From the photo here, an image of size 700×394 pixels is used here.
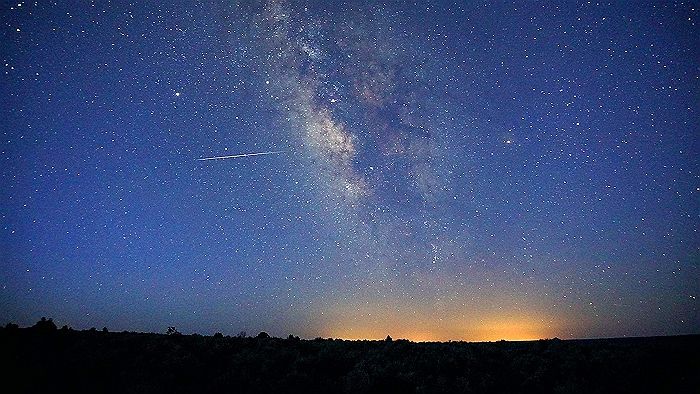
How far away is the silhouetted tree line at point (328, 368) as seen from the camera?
37.9 feet

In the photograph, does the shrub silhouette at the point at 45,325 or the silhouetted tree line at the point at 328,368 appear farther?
the shrub silhouette at the point at 45,325

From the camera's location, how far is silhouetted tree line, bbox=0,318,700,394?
11.6m

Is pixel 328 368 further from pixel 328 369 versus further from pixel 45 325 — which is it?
pixel 45 325

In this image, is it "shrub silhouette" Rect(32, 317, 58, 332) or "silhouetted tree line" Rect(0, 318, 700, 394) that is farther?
"shrub silhouette" Rect(32, 317, 58, 332)

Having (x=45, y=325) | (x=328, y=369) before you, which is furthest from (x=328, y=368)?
(x=45, y=325)

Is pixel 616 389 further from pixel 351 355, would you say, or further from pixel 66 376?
pixel 66 376

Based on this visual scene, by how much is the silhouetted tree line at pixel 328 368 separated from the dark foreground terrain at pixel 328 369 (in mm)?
32

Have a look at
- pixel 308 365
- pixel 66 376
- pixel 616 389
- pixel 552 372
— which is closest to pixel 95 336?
pixel 66 376

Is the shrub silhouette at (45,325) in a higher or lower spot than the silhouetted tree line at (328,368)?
higher

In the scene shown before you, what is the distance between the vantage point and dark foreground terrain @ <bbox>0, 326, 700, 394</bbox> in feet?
37.9

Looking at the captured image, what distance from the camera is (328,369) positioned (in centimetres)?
1432

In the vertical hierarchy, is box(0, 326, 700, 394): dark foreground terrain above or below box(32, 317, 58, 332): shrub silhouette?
below

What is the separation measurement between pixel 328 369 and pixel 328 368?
0.28 ft

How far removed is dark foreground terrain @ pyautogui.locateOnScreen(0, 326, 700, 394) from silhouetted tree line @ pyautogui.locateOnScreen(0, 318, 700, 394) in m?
0.03
